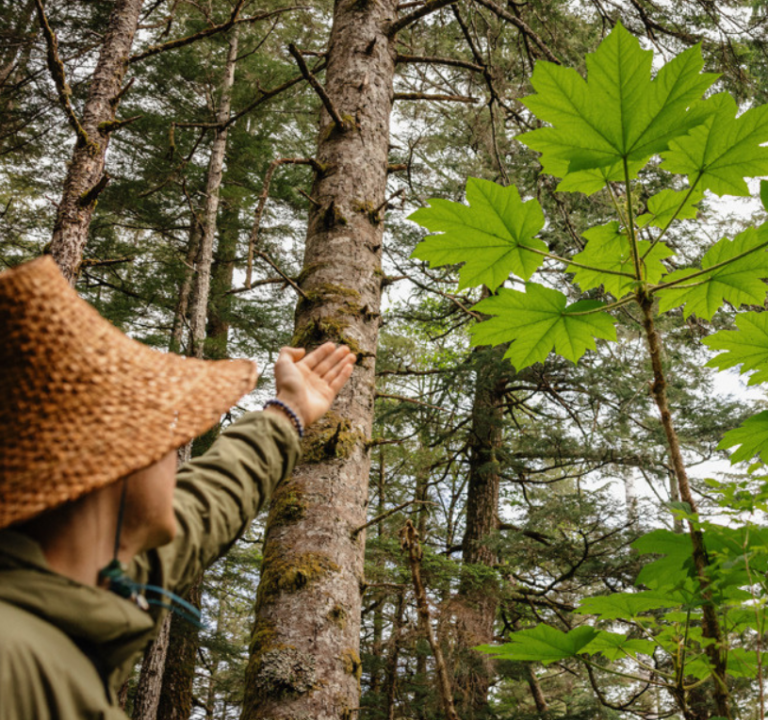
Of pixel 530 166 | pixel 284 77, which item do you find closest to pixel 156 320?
pixel 284 77

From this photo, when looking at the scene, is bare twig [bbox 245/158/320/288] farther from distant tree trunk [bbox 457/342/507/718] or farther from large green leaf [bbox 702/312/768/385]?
distant tree trunk [bbox 457/342/507/718]

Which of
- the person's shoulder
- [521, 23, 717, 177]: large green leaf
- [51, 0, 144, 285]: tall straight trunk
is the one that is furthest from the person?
[51, 0, 144, 285]: tall straight trunk

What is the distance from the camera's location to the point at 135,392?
2.85ft

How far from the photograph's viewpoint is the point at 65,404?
2.56 ft

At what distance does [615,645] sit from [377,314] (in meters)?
1.65

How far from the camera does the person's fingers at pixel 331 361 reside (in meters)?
1.70

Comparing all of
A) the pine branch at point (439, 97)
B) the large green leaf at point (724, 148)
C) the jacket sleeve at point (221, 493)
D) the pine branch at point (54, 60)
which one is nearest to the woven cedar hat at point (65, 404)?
the jacket sleeve at point (221, 493)

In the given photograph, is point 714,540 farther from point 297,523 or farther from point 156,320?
point 156,320

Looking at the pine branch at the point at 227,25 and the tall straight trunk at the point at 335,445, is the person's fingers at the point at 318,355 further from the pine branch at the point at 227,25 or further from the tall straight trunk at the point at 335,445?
the pine branch at the point at 227,25

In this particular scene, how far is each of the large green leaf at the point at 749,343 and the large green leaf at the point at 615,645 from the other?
0.63 meters

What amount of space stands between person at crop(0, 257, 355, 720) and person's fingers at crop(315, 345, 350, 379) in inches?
25.8

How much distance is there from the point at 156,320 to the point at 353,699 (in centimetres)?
1087

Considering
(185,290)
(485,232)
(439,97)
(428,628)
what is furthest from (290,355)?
(185,290)

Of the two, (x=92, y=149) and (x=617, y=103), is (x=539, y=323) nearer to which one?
(x=617, y=103)
